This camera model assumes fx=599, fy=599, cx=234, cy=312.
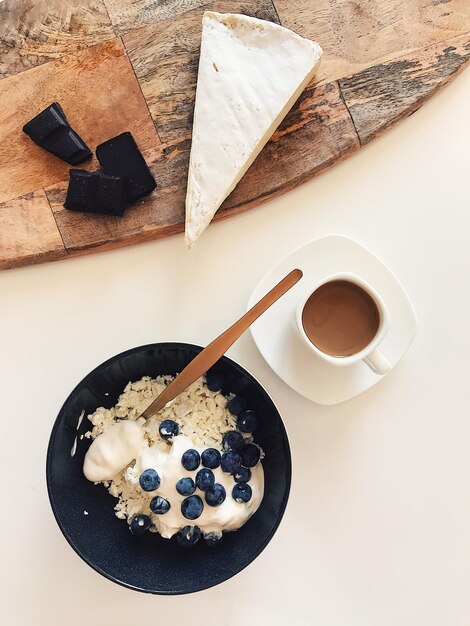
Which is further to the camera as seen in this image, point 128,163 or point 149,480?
point 128,163

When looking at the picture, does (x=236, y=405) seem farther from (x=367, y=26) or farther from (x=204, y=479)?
(x=367, y=26)

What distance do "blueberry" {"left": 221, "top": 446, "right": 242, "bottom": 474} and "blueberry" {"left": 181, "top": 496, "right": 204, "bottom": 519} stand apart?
0.24ft

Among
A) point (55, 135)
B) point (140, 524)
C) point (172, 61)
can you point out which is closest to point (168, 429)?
point (140, 524)

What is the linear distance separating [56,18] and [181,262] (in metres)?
0.58

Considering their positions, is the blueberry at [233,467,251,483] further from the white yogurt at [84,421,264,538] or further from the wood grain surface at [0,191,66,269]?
the wood grain surface at [0,191,66,269]

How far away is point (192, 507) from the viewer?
1.05m

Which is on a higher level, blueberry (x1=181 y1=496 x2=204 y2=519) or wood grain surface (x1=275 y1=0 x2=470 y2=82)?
wood grain surface (x1=275 y1=0 x2=470 y2=82)

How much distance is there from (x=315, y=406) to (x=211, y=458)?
318 millimetres

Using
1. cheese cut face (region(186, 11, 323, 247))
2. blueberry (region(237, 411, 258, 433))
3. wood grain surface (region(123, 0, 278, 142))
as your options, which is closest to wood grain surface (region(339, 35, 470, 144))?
cheese cut face (region(186, 11, 323, 247))

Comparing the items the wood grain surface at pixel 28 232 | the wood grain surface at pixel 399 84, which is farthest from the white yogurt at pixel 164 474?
the wood grain surface at pixel 399 84

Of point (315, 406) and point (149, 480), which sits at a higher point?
point (149, 480)

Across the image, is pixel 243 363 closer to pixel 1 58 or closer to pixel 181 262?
pixel 181 262

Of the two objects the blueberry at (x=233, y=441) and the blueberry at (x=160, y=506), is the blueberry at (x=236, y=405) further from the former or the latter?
the blueberry at (x=160, y=506)

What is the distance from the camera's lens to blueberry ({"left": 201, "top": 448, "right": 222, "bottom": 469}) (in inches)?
42.3
